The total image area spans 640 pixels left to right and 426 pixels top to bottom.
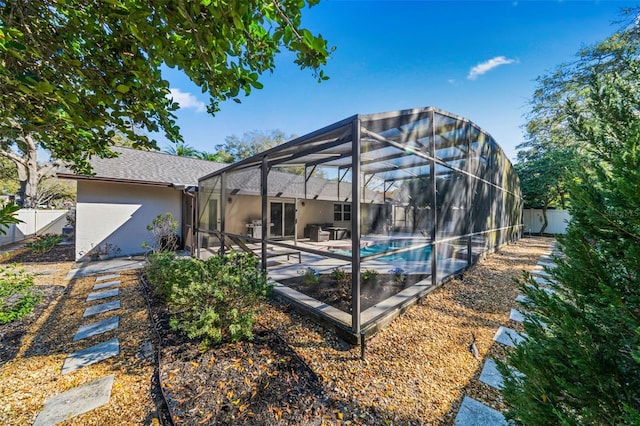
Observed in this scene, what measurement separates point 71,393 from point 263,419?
1970 mm

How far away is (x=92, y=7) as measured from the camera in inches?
80.0

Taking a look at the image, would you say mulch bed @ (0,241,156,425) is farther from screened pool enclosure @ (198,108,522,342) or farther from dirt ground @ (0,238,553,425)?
screened pool enclosure @ (198,108,522,342)

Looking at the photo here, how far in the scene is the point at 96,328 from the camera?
357 cm

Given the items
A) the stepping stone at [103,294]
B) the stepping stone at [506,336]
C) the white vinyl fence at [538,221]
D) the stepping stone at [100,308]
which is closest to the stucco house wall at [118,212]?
the stepping stone at [103,294]

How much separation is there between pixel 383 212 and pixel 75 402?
6469 mm

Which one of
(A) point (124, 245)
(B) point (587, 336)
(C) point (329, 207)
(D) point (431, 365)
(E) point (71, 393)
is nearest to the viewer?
(B) point (587, 336)

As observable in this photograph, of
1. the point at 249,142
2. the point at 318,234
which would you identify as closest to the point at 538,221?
the point at 318,234

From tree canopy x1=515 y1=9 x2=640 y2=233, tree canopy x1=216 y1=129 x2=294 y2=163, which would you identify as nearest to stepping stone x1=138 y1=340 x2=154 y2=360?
tree canopy x1=515 y1=9 x2=640 y2=233

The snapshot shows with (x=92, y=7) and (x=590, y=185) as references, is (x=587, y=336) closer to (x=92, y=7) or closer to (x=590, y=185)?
(x=590, y=185)

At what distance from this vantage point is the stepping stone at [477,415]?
2010 millimetres

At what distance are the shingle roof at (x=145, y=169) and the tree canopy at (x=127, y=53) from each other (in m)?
6.52

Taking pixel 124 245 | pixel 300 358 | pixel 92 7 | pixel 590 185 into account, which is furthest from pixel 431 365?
pixel 124 245

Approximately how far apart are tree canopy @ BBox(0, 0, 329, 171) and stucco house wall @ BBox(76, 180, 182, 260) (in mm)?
7579

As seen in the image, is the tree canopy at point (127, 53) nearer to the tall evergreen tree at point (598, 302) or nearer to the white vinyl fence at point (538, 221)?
the tall evergreen tree at point (598, 302)
